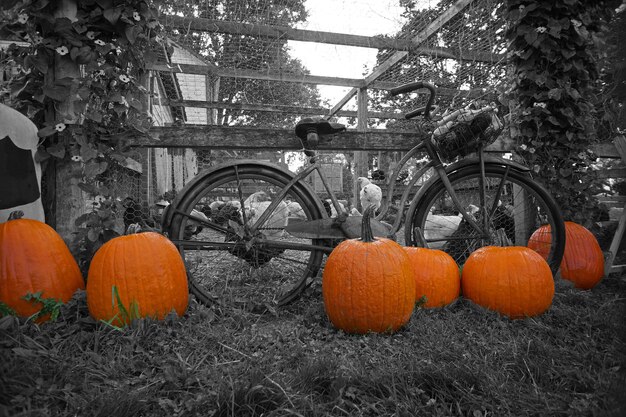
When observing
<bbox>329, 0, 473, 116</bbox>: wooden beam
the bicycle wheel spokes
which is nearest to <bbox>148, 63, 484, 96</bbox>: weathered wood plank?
<bbox>329, 0, 473, 116</bbox>: wooden beam

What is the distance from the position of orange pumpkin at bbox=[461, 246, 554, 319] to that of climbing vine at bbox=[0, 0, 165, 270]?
2.17m

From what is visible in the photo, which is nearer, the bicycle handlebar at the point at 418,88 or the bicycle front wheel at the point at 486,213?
the bicycle handlebar at the point at 418,88

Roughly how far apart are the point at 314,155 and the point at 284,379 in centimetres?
152

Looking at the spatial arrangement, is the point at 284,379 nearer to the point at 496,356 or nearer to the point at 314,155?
the point at 496,356

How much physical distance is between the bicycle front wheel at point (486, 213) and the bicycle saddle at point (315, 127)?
2.42 ft

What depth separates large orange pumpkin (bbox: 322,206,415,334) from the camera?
5.79 ft

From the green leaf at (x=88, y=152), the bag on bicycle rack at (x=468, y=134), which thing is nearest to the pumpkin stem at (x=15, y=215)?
the green leaf at (x=88, y=152)

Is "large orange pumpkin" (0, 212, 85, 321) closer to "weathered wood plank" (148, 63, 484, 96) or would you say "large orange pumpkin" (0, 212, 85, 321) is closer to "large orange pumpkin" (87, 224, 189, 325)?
"large orange pumpkin" (87, 224, 189, 325)

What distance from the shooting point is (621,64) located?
17.2 inches

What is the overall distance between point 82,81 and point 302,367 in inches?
78.2

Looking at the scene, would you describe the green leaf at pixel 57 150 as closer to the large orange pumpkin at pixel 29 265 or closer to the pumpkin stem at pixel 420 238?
the large orange pumpkin at pixel 29 265

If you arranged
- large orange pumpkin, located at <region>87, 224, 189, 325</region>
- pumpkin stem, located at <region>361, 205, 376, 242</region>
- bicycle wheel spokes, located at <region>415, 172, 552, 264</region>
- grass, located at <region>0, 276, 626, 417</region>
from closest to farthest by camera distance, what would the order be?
grass, located at <region>0, 276, 626, 417</region>
large orange pumpkin, located at <region>87, 224, 189, 325</region>
pumpkin stem, located at <region>361, 205, 376, 242</region>
bicycle wheel spokes, located at <region>415, 172, 552, 264</region>

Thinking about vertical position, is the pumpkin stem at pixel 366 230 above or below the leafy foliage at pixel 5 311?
above

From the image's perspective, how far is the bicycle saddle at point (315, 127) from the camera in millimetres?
2416
